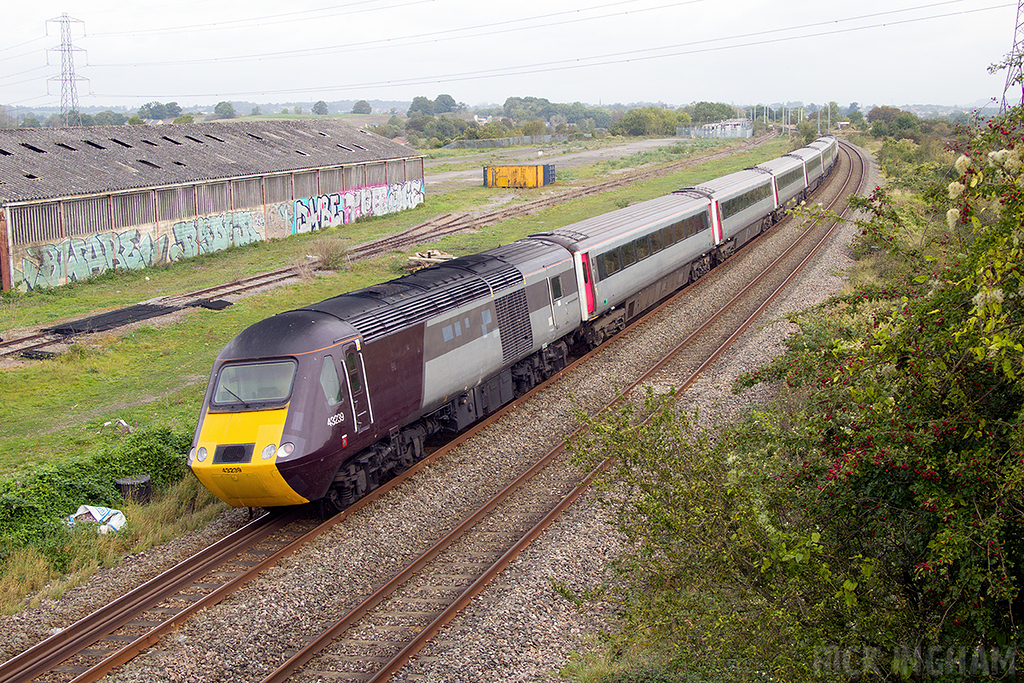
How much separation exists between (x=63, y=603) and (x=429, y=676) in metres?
4.96

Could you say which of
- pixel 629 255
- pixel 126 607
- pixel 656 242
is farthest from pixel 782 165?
pixel 126 607

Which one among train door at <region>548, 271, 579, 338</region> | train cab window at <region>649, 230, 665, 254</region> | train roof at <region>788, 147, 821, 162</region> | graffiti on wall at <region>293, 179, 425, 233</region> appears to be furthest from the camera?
train roof at <region>788, 147, 821, 162</region>

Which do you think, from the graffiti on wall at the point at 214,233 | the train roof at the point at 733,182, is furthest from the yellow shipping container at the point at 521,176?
the graffiti on wall at the point at 214,233

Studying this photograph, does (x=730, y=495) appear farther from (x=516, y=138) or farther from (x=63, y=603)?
(x=516, y=138)

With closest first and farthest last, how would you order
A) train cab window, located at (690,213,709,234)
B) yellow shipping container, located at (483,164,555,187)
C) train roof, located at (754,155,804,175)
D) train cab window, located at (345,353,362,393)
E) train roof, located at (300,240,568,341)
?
A: train cab window, located at (345,353,362,393), train roof, located at (300,240,568,341), train cab window, located at (690,213,709,234), train roof, located at (754,155,804,175), yellow shipping container, located at (483,164,555,187)

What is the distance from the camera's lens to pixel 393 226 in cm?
4384

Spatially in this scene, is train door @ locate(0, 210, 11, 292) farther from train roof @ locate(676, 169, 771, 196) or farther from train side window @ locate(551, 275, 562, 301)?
train roof @ locate(676, 169, 771, 196)

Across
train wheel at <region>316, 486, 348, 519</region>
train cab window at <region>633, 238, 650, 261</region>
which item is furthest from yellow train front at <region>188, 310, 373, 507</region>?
train cab window at <region>633, 238, 650, 261</region>

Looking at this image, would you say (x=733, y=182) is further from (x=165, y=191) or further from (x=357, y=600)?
(x=357, y=600)

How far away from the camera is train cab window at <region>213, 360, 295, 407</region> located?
37.9ft

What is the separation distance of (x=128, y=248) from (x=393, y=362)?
23.4m

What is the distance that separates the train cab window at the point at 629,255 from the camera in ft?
71.1

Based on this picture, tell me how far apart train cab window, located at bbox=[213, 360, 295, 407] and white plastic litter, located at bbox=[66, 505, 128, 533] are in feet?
8.92

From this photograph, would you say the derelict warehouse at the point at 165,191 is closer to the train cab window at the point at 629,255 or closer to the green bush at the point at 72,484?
the green bush at the point at 72,484
